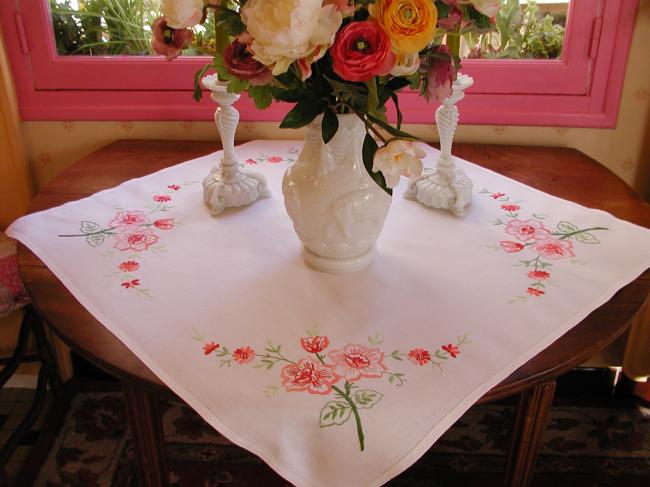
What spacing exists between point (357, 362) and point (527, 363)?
0.77 ft

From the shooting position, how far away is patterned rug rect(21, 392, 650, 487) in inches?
67.8

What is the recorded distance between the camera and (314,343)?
94 centimetres

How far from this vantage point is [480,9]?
0.86 meters

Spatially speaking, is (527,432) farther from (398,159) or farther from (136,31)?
(136,31)

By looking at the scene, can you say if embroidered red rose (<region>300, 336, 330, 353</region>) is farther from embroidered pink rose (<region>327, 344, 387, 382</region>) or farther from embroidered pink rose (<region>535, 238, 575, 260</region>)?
embroidered pink rose (<region>535, 238, 575, 260</region>)

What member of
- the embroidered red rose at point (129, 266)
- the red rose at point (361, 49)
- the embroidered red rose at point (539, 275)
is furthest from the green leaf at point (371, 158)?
the embroidered red rose at point (129, 266)

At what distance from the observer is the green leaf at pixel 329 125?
912 millimetres

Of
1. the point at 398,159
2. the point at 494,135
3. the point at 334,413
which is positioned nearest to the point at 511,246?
the point at 398,159

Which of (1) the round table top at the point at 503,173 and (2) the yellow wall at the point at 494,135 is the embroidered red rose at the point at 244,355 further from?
(2) the yellow wall at the point at 494,135

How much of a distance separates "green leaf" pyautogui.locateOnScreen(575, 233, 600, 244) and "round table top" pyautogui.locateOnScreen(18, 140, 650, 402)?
0.13m

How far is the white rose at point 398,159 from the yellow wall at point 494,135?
95 centimetres

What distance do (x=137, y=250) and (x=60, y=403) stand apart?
3.32ft

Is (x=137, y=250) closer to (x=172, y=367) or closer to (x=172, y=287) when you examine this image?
(x=172, y=287)

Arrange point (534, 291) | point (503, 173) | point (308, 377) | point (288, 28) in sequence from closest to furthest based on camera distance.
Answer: point (288, 28), point (308, 377), point (534, 291), point (503, 173)
